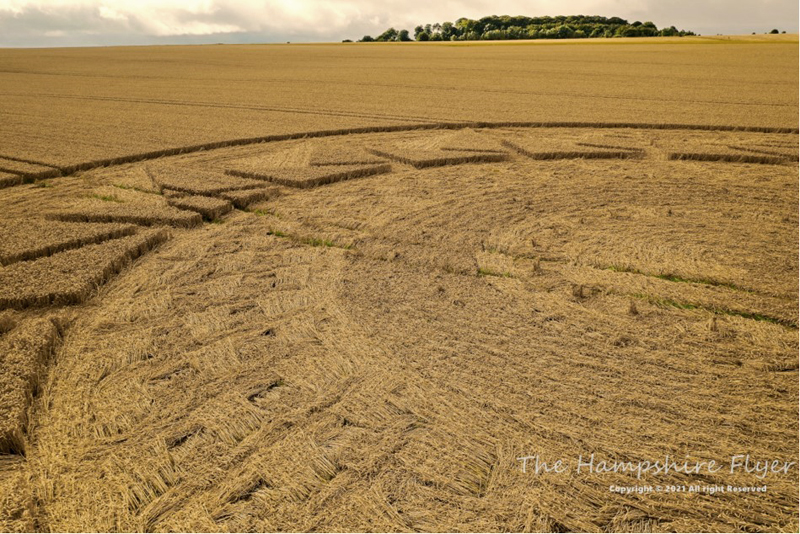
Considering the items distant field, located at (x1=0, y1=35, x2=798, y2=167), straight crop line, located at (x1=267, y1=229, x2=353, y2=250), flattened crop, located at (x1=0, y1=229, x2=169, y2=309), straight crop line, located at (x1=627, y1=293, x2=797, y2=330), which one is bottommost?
straight crop line, located at (x1=627, y1=293, x2=797, y2=330)

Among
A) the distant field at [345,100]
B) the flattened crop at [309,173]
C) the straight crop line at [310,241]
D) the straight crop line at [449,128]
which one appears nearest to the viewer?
the straight crop line at [310,241]

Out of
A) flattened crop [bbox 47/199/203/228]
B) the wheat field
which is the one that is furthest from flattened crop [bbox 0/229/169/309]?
flattened crop [bbox 47/199/203/228]

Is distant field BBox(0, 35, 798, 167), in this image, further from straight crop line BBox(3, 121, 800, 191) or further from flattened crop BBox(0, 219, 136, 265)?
flattened crop BBox(0, 219, 136, 265)

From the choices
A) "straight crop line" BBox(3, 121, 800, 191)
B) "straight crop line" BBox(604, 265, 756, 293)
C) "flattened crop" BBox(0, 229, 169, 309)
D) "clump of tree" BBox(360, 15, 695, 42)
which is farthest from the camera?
"clump of tree" BBox(360, 15, 695, 42)

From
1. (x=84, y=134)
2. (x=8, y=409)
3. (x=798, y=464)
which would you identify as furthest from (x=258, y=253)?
(x=84, y=134)

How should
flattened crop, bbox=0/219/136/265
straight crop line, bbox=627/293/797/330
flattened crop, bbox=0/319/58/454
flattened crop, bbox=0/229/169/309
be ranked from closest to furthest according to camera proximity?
flattened crop, bbox=0/319/58/454, straight crop line, bbox=627/293/797/330, flattened crop, bbox=0/229/169/309, flattened crop, bbox=0/219/136/265

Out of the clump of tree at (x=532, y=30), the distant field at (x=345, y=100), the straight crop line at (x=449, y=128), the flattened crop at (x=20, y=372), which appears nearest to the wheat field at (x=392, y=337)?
the flattened crop at (x=20, y=372)

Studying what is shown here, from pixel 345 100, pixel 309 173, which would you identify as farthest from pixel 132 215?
pixel 345 100

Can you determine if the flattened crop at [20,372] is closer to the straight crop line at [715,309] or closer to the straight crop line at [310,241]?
the straight crop line at [310,241]

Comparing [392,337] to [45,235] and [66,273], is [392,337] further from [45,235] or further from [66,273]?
[45,235]

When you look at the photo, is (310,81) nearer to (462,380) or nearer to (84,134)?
(84,134)
